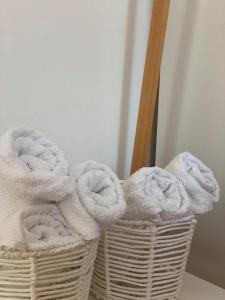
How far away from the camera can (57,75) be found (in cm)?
93

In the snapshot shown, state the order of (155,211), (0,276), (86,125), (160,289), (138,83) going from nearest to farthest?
(0,276)
(155,211)
(160,289)
(86,125)
(138,83)

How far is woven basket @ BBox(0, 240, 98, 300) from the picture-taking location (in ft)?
1.99

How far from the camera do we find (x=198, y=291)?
3.11ft

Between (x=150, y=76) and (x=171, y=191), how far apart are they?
0.31 metres

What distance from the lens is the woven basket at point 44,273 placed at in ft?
1.99

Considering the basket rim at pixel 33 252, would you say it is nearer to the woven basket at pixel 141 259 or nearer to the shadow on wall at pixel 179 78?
the woven basket at pixel 141 259

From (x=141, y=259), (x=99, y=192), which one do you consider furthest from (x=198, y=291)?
(x=99, y=192)

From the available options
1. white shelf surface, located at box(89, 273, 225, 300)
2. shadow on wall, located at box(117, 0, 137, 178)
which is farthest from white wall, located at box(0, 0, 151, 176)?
white shelf surface, located at box(89, 273, 225, 300)

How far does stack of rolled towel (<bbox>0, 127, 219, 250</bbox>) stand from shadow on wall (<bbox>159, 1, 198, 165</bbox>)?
34 cm

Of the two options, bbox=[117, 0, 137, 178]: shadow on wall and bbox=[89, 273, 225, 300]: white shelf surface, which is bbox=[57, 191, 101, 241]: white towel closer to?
bbox=[89, 273, 225, 300]: white shelf surface

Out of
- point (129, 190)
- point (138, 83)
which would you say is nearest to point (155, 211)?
point (129, 190)

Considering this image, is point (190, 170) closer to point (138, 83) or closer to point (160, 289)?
point (160, 289)

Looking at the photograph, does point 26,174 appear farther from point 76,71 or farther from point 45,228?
point 76,71

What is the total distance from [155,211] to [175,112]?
1.34 ft
